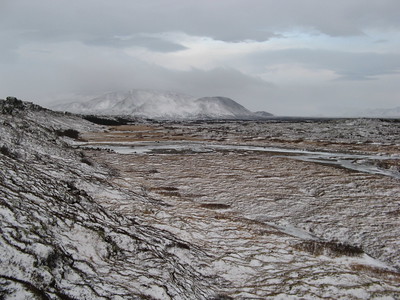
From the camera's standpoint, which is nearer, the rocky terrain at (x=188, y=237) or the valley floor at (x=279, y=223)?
the rocky terrain at (x=188, y=237)

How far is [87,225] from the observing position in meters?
11.7

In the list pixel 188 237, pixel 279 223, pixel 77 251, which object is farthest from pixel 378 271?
pixel 77 251

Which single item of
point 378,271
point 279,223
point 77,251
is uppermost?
point 77,251

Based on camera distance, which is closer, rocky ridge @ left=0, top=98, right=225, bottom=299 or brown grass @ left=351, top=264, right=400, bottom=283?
rocky ridge @ left=0, top=98, right=225, bottom=299

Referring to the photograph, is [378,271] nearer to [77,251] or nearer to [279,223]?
[279,223]

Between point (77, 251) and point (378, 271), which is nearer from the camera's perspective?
point (77, 251)

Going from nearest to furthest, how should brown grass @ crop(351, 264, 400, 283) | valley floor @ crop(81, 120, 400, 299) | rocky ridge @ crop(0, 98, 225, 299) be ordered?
rocky ridge @ crop(0, 98, 225, 299) < valley floor @ crop(81, 120, 400, 299) < brown grass @ crop(351, 264, 400, 283)

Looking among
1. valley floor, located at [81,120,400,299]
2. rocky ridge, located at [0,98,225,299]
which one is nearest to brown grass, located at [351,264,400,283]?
valley floor, located at [81,120,400,299]

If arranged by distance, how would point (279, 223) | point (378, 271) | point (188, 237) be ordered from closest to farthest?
point (378, 271), point (188, 237), point (279, 223)

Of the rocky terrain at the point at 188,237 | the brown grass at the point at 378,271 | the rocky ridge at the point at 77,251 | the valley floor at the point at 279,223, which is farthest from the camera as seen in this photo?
the brown grass at the point at 378,271

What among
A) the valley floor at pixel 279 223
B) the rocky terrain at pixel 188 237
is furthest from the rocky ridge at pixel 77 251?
the valley floor at pixel 279 223

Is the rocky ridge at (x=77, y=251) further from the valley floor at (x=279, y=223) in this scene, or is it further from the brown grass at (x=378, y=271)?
the brown grass at (x=378, y=271)

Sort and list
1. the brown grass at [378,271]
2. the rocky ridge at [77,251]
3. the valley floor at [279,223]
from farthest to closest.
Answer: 1. the brown grass at [378,271]
2. the valley floor at [279,223]
3. the rocky ridge at [77,251]

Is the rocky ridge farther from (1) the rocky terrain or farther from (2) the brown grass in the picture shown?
(2) the brown grass
